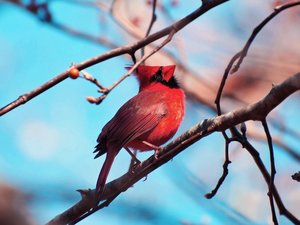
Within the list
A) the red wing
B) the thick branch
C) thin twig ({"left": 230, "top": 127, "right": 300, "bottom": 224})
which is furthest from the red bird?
thin twig ({"left": 230, "top": 127, "right": 300, "bottom": 224})

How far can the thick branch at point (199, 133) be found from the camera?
1.50 m

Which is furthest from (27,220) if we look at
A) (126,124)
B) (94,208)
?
(126,124)

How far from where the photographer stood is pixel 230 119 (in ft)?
5.47

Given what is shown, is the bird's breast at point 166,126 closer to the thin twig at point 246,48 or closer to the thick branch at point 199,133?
the thick branch at point 199,133

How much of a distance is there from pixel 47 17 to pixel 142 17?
0.75 m

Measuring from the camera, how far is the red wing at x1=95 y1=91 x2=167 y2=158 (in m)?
2.67

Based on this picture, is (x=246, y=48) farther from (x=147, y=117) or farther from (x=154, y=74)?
(x=154, y=74)

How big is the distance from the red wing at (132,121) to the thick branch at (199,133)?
499mm

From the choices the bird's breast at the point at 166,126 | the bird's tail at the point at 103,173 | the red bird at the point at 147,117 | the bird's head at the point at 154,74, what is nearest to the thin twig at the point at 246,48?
the bird's tail at the point at 103,173

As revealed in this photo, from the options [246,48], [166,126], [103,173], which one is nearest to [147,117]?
[166,126]

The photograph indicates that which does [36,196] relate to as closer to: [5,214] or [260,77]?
[5,214]

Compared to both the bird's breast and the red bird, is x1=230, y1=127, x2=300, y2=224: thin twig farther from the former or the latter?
the bird's breast

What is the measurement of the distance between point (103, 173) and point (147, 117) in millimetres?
707

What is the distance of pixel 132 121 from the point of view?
2.81 metres
